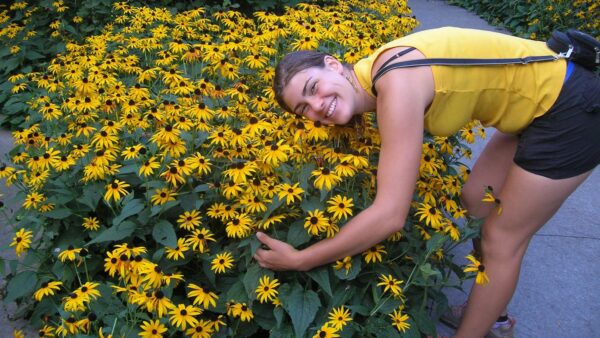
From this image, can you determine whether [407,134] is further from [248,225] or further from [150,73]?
[150,73]

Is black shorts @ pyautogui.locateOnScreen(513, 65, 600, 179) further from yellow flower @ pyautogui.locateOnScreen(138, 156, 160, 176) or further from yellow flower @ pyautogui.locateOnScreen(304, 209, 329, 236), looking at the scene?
yellow flower @ pyautogui.locateOnScreen(138, 156, 160, 176)

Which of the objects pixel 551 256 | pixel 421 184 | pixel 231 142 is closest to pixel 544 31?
pixel 551 256

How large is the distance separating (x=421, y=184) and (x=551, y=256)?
46.7 inches

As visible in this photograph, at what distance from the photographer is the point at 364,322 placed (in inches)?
77.0

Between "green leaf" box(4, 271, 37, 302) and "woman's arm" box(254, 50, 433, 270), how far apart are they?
113 cm

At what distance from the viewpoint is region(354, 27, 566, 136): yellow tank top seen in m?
1.78

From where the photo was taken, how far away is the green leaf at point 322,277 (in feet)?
5.97

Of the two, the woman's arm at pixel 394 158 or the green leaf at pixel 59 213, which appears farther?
the green leaf at pixel 59 213

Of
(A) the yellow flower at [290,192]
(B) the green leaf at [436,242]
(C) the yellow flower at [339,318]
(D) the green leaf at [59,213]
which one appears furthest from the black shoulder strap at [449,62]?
(D) the green leaf at [59,213]

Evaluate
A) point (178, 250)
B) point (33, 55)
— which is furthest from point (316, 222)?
point (33, 55)

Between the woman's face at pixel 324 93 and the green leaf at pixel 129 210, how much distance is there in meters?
0.65

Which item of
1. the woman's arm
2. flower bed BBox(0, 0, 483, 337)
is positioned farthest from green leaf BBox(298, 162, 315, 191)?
the woman's arm

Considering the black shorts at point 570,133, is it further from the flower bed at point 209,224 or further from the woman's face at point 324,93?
the woman's face at point 324,93

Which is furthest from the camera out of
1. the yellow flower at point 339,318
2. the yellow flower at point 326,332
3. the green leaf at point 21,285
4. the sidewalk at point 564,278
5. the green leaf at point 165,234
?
the sidewalk at point 564,278
